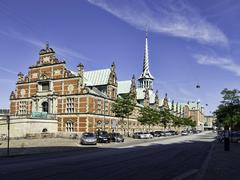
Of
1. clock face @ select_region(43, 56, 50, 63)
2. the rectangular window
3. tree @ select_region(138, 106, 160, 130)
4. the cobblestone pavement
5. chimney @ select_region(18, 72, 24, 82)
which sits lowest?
the cobblestone pavement

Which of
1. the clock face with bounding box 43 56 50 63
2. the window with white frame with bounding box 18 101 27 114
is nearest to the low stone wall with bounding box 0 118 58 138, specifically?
the window with white frame with bounding box 18 101 27 114

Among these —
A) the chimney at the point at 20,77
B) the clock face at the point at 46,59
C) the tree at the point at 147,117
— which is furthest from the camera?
the tree at the point at 147,117

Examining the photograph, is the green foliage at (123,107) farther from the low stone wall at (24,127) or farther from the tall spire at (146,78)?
the tall spire at (146,78)

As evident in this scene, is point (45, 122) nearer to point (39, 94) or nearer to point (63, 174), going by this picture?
point (39, 94)

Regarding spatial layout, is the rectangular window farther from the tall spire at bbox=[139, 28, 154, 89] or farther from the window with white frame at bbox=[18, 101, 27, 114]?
the tall spire at bbox=[139, 28, 154, 89]

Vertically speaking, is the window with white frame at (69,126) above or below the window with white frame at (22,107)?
below

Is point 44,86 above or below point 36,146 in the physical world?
above

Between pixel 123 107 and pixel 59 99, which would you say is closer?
pixel 123 107

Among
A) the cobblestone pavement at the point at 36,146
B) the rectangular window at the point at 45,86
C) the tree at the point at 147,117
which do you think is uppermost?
the rectangular window at the point at 45,86

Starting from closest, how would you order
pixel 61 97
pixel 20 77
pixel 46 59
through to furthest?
pixel 61 97
pixel 46 59
pixel 20 77

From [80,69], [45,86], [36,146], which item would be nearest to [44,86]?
[45,86]

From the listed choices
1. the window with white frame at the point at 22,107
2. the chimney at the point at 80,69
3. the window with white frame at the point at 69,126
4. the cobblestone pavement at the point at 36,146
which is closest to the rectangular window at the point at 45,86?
the window with white frame at the point at 22,107

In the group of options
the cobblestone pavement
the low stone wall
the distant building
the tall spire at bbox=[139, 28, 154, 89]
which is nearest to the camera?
the cobblestone pavement

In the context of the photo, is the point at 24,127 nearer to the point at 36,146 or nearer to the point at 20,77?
the point at 36,146
